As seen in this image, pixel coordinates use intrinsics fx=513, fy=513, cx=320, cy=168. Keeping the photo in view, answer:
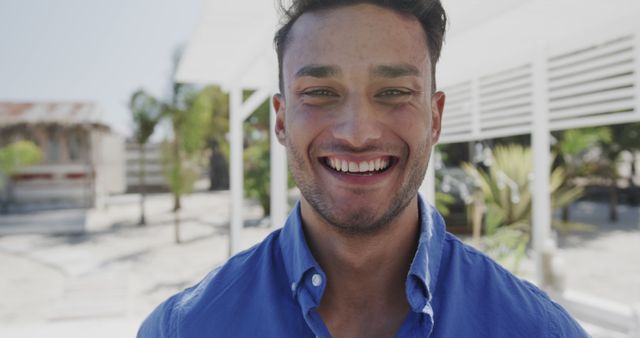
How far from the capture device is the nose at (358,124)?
1304mm

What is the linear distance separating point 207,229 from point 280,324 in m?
13.6

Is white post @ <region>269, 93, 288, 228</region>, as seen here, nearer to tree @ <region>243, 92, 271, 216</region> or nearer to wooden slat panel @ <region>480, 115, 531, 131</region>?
wooden slat panel @ <region>480, 115, 531, 131</region>

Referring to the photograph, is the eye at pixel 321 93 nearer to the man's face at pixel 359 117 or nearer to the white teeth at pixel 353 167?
the man's face at pixel 359 117

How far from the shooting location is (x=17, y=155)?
1886 cm

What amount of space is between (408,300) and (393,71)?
0.58m

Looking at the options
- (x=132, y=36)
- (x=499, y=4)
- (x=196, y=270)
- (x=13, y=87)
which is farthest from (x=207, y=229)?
(x=13, y=87)

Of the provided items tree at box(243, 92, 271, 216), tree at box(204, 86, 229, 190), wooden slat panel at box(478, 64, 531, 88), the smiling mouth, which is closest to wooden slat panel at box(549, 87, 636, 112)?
wooden slat panel at box(478, 64, 531, 88)

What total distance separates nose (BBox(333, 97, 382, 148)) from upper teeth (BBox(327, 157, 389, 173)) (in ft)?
0.15

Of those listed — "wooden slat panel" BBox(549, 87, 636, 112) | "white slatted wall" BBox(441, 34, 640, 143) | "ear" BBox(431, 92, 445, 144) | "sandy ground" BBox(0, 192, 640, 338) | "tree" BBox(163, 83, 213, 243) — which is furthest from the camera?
"tree" BBox(163, 83, 213, 243)

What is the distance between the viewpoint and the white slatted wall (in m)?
4.24

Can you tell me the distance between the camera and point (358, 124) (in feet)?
4.29

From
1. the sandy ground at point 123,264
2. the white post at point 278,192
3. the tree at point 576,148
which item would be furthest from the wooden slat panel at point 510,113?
the tree at point 576,148

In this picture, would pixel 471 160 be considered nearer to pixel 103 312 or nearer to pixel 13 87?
pixel 103 312

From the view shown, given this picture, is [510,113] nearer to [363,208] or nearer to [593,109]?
[593,109]
